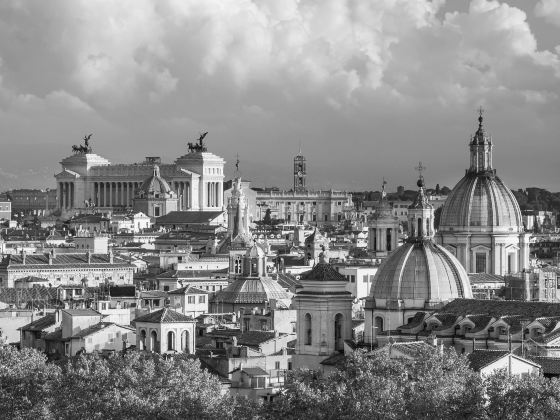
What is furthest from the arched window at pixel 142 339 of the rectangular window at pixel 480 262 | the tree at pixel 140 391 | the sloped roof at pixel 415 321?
the rectangular window at pixel 480 262

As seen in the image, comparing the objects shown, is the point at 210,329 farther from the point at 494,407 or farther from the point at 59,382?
the point at 494,407

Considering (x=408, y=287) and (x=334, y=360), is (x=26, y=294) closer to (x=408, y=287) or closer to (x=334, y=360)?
(x=408, y=287)

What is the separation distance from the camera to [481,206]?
389 feet

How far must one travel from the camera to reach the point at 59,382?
76.4 metres

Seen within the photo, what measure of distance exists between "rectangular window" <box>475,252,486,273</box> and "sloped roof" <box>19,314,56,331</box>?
25.1m

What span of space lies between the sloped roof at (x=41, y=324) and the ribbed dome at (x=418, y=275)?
1746 centimetres

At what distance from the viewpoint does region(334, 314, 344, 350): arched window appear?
85.8m

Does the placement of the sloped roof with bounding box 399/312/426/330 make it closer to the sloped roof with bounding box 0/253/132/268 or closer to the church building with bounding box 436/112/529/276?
the church building with bounding box 436/112/529/276

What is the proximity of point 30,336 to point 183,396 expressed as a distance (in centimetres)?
2914

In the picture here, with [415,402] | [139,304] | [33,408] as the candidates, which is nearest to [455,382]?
[415,402]

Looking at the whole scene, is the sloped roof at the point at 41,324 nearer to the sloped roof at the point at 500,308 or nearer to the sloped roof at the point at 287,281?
the sloped roof at the point at 500,308

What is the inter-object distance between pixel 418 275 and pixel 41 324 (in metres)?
20.2

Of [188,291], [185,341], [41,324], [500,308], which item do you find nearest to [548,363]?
[500,308]

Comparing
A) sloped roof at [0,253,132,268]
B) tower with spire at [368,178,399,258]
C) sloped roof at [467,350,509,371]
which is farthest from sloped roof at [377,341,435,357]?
sloped roof at [0,253,132,268]
